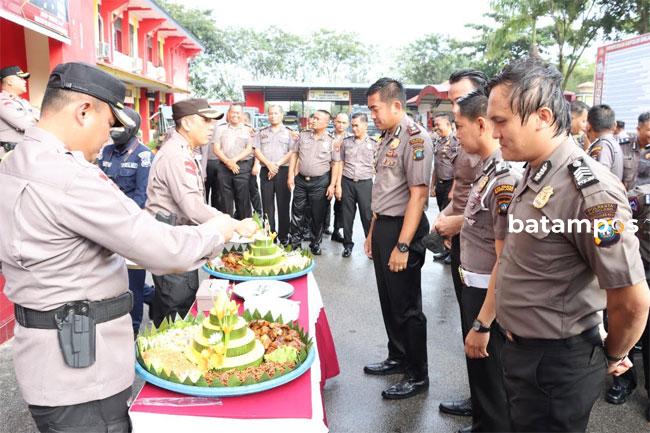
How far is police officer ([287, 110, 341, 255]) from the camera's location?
6605 millimetres

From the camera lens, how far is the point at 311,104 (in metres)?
28.7

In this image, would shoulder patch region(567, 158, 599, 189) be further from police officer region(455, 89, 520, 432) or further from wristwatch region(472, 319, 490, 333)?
wristwatch region(472, 319, 490, 333)

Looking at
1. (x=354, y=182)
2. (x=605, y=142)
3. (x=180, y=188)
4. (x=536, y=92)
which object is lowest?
(x=354, y=182)

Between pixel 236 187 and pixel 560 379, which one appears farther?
pixel 236 187

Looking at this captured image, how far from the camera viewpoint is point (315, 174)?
6629mm

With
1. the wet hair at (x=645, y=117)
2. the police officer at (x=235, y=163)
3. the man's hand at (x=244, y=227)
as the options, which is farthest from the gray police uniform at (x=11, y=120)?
the wet hair at (x=645, y=117)

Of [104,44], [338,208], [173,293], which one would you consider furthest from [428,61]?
[173,293]

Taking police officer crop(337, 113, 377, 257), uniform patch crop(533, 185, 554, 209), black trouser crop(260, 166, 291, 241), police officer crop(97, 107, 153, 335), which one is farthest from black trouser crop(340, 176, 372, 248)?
uniform patch crop(533, 185, 554, 209)

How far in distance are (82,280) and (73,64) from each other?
632 millimetres

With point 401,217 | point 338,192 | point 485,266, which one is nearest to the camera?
point 485,266

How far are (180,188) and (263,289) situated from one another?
75cm

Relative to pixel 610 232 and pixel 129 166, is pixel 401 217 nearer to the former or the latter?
pixel 610 232

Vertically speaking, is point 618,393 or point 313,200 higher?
point 313,200

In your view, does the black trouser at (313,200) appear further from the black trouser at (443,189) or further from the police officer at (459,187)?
the police officer at (459,187)
